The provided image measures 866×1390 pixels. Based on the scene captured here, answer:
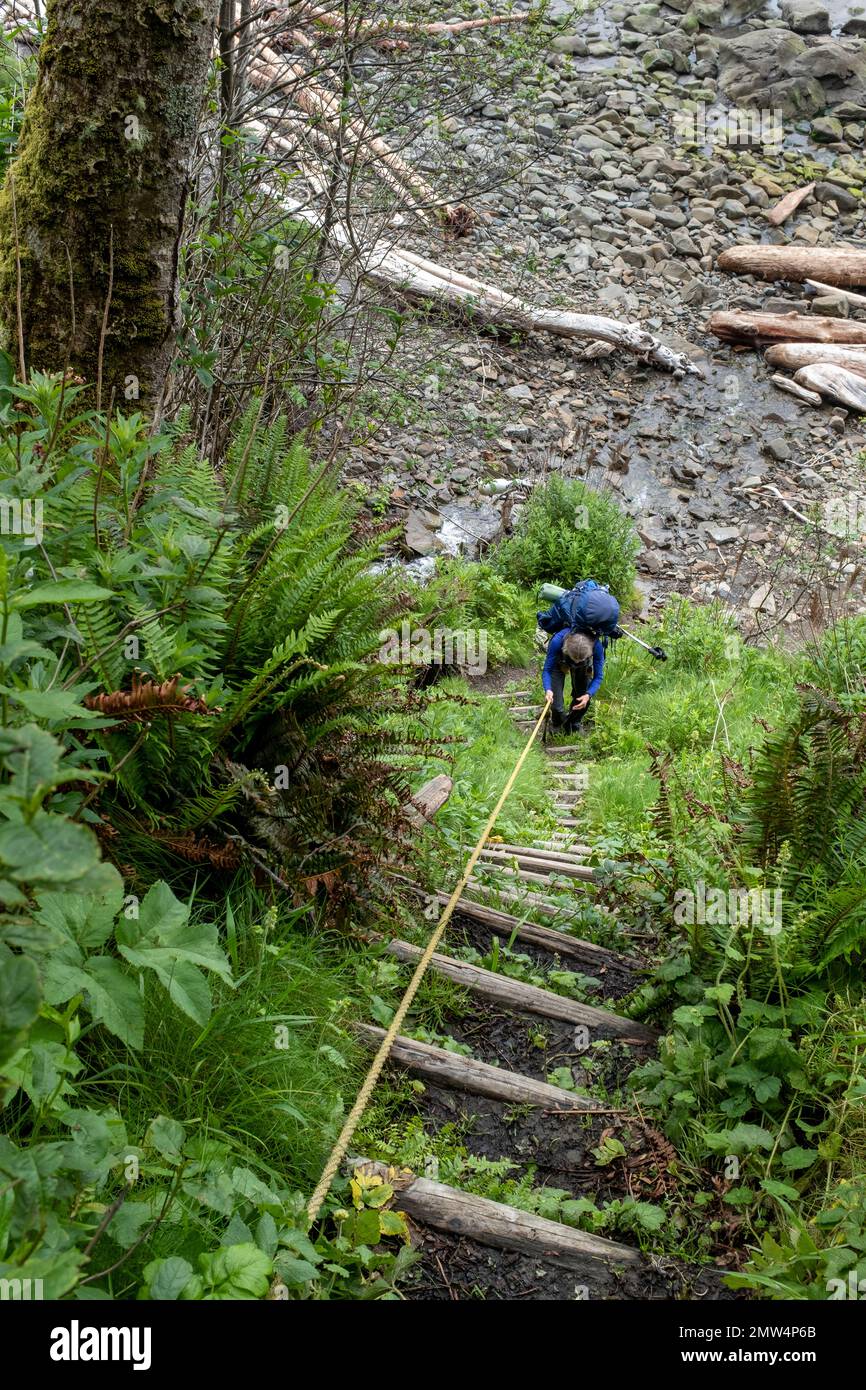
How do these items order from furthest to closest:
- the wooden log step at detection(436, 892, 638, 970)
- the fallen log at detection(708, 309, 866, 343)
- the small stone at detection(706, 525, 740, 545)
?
the fallen log at detection(708, 309, 866, 343) → the small stone at detection(706, 525, 740, 545) → the wooden log step at detection(436, 892, 638, 970)

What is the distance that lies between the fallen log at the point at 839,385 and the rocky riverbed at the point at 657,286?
0.29 m

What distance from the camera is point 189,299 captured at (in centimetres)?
542

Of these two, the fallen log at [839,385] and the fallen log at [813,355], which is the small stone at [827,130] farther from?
the fallen log at [839,385]

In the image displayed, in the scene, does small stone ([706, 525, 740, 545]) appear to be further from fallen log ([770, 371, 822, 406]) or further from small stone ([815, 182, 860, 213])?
small stone ([815, 182, 860, 213])

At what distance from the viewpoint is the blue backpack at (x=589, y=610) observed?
26.8ft

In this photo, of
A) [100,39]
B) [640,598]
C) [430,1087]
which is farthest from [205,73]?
[640,598]

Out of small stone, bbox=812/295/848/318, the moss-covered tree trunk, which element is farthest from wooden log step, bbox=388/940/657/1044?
small stone, bbox=812/295/848/318

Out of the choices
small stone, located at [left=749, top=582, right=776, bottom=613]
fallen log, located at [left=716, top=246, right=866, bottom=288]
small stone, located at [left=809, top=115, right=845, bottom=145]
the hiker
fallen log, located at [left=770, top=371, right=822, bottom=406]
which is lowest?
small stone, located at [left=749, top=582, right=776, bottom=613]

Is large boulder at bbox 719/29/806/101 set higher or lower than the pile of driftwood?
higher

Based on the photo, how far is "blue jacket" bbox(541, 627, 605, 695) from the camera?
8.52m

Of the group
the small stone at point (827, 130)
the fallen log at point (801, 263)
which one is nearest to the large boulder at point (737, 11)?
the small stone at point (827, 130)

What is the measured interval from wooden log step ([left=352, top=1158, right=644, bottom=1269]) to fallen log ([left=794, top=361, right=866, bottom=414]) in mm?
15975

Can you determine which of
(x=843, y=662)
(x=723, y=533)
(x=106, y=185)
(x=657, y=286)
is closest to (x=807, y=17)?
(x=657, y=286)

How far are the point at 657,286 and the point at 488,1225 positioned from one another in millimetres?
17815
